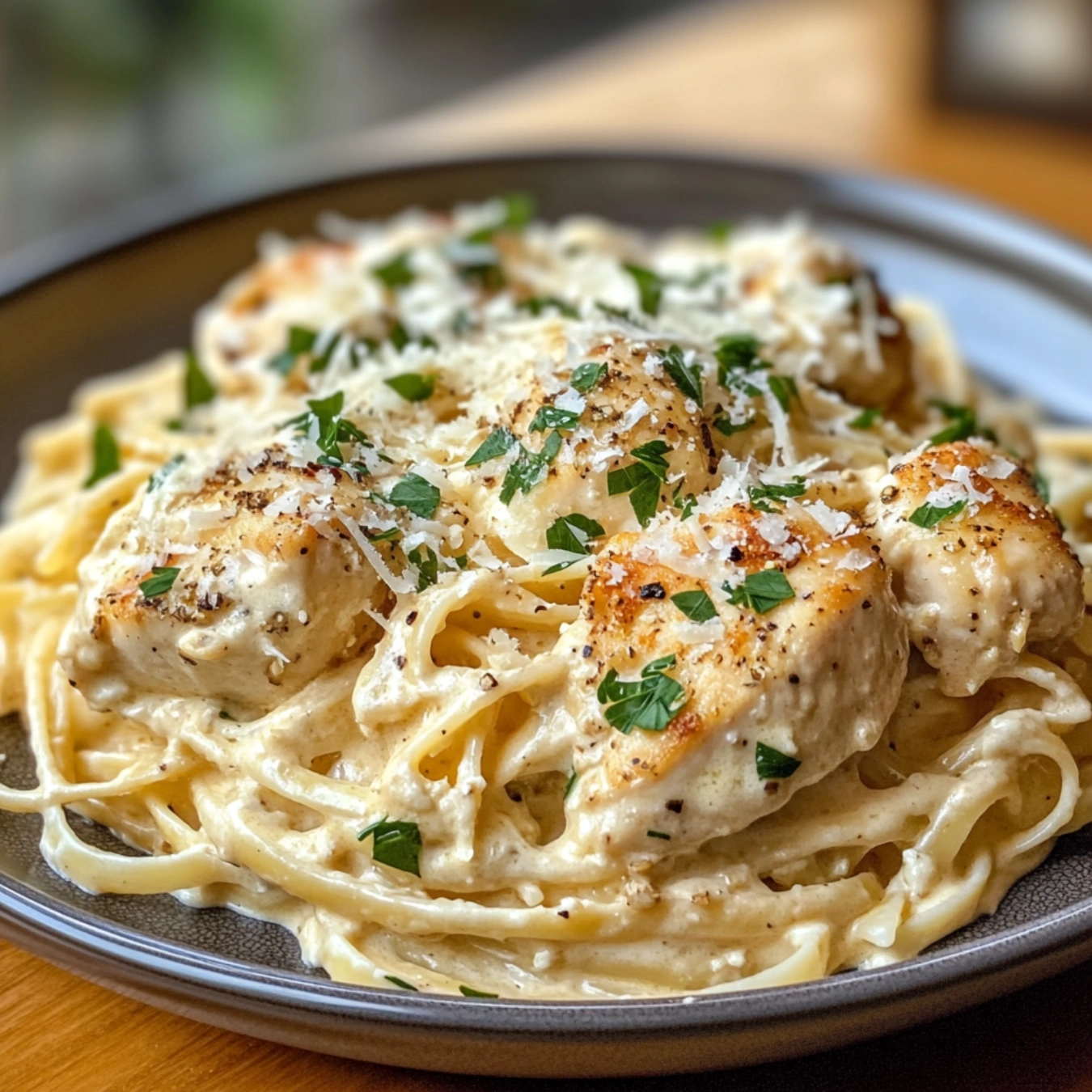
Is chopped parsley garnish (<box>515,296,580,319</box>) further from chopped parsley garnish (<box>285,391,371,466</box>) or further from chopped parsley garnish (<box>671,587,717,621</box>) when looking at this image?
chopped parsley garnish (<box>671,587,717,621</box>)

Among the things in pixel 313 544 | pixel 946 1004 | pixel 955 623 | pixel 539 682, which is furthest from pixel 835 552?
pixel 313 544

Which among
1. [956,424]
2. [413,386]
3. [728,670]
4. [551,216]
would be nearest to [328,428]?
[413,386]

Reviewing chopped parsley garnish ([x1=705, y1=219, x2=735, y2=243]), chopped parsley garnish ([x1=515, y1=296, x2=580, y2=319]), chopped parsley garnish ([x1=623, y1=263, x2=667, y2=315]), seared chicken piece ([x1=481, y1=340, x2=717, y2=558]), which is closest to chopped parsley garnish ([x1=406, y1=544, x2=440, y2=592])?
seared chicken piece ([x1=481, y1=340, x2=717, y2=558])

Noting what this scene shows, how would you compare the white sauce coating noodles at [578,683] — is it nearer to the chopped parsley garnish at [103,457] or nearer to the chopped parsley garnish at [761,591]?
the chopped parsley garnish at [761,591]

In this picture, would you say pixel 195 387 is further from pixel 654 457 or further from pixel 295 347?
pixel 654 457

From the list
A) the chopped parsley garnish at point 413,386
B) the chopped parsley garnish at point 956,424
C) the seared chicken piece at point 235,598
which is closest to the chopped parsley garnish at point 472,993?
the seared chicken piece at point 235,598

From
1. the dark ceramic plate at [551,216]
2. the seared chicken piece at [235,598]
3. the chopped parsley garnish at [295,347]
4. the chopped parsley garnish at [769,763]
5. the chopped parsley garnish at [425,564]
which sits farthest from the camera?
the chopped parsley garnish at [295,347]
